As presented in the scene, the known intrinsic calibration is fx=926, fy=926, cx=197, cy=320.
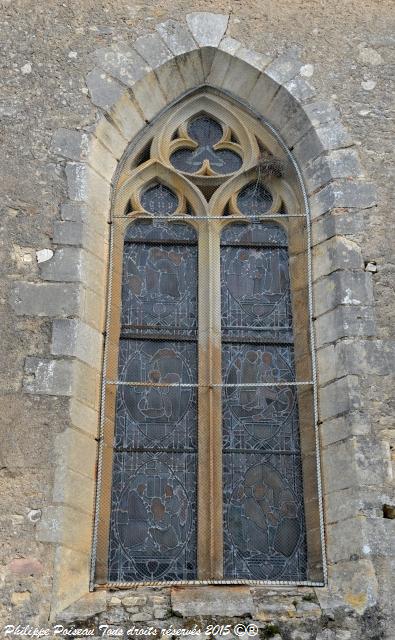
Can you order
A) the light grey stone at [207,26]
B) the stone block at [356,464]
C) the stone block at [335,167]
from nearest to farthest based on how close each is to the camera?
the stone block at [356,464] < the stone block at [335,167] < the light grey stone at [207,26]

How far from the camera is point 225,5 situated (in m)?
5.94

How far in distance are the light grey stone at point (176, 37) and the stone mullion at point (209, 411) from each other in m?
1.12

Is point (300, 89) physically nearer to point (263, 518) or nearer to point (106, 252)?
point (106, 252)

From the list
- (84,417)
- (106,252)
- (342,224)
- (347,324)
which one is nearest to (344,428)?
(347,324)

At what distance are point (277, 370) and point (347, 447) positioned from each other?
0.77 m

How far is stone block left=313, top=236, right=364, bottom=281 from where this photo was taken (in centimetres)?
519

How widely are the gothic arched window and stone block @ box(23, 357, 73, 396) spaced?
0.33 metres

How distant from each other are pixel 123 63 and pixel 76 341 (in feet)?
6.13

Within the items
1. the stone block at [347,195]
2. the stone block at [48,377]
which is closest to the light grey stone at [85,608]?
the stone block at [48,377]

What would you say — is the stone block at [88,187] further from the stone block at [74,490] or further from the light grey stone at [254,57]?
the stone block at [74,490]

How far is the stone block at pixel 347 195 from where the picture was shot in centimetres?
536

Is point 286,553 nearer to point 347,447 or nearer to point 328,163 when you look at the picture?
point 347,447

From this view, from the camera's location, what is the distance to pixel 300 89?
18.7 feet

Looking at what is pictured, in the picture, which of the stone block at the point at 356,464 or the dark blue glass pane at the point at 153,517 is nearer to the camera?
the stone block at the point at 356,464
